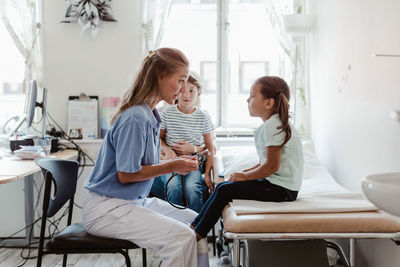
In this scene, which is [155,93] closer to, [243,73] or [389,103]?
[389,103]

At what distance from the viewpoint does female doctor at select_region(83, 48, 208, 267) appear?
153 cm

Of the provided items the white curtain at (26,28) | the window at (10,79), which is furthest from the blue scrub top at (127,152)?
the window at (10,79)

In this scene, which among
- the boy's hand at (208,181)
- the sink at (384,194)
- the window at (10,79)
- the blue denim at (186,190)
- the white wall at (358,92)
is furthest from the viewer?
the window at (10,79)

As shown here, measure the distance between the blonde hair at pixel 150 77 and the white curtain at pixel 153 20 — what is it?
1.66 meters

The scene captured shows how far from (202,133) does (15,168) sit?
1163mm

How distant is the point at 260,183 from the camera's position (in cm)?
198

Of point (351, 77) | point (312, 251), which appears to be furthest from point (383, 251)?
point (351, 77)

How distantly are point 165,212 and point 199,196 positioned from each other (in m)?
0.66

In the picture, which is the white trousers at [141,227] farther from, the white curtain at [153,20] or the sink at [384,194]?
the white curtain at [153,20]

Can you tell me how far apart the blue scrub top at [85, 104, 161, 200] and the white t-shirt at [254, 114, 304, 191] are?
1.82 feet

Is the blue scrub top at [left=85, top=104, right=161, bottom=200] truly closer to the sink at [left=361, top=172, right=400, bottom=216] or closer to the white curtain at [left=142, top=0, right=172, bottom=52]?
the sink at [left=361, top=172, right=400, bottom=216]

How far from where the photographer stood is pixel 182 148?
2713 millimetres

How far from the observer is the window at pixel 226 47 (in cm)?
354

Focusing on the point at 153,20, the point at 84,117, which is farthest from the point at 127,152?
the point at 153,20
